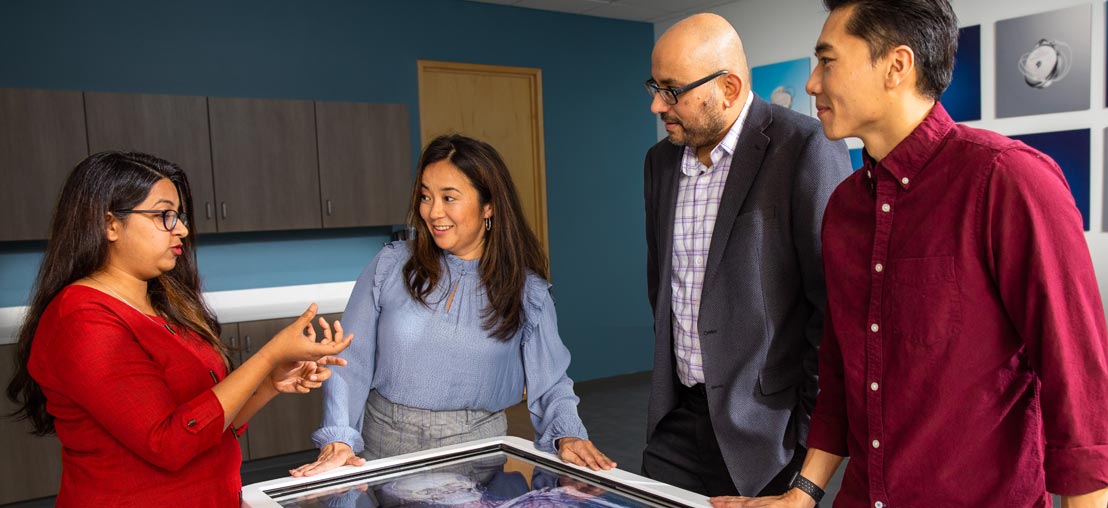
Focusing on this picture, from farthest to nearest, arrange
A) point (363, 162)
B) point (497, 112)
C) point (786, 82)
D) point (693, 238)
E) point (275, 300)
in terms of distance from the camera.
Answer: point (497, 112) → point (786, 82) → point (275, 300) → point (363, 162) → point (693, 238)

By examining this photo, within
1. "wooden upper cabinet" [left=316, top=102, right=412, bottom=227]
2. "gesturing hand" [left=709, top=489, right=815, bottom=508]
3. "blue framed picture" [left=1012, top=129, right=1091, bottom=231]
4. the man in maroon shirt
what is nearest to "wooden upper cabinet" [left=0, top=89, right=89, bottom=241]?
"wooden upper cabinet" [left=316, top=102, right=412, bottom=227]

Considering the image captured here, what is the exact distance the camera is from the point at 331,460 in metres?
1.77

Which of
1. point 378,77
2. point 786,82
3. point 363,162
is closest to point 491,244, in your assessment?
point 363,162

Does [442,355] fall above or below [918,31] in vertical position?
below

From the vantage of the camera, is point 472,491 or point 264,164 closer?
point 472,491

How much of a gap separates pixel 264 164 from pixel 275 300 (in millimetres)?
876

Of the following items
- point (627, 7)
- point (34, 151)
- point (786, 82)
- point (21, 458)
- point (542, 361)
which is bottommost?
point (21, 458)

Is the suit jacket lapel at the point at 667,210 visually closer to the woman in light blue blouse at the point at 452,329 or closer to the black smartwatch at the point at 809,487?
the woman in light blue blouse at the point at 452,329

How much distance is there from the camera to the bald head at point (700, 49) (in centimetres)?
185

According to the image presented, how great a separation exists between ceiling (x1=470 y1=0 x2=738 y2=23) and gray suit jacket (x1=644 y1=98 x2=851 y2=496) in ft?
14.0

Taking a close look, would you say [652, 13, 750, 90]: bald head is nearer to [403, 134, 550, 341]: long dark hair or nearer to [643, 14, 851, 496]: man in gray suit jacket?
[643, 14, 851, 496]: man in gray suit jacket

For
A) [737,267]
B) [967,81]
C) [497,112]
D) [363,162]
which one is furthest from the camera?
[497,112]

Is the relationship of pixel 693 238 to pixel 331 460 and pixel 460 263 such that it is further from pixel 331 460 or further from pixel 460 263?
pixel 331 460

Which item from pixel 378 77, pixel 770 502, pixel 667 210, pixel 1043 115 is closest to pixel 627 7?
pixel 378 77
